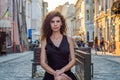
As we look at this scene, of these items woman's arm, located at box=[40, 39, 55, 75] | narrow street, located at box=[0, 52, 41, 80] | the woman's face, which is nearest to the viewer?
woman's arm, located at box=[40, 39, 55, 75]

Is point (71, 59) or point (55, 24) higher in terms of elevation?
point (55, 24)

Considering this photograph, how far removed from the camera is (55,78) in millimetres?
4723

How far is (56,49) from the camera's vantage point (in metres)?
4.84

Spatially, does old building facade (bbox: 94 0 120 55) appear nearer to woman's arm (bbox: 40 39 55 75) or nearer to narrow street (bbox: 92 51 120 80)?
narrow street (bbox: 92 51 120 80)

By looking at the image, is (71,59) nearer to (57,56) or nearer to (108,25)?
(57,56)

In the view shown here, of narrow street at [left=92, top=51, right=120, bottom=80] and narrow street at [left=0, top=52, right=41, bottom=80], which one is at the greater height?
narrow street at [left=0, top=52, right=41, bottom=80]

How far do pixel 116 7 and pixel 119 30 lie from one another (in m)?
5.86

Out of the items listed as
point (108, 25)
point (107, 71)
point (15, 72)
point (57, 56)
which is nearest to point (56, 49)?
point (57, 56)

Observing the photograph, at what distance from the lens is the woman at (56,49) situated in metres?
4.79

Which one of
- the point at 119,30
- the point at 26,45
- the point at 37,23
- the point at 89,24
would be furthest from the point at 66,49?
the point at 37,23

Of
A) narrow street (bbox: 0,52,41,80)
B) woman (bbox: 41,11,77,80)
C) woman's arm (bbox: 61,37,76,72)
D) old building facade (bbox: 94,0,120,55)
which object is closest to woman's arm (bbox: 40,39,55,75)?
woman (bbox: 41,11,77,80)

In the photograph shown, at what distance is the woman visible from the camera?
4.79 metres

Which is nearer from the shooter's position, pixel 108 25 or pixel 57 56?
pixel 57 56

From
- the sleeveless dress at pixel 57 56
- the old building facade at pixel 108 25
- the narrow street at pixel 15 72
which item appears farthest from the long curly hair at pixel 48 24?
the old building facade at pixel 108 25
